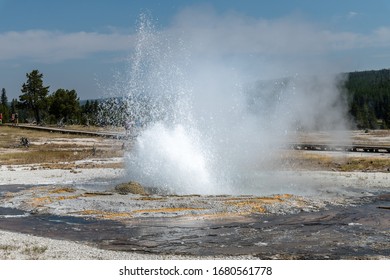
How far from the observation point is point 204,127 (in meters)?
29.5

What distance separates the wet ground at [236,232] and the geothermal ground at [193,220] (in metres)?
0.03

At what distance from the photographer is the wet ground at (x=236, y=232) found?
48.1 ft

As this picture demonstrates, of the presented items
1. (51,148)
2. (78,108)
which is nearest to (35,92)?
(78,108)

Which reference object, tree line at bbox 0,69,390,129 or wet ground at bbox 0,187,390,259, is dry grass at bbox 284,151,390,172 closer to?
wet ground at bbox 0,187,390,259

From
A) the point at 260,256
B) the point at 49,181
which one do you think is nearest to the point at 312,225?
the point at 260,256

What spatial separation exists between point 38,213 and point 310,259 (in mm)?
10735

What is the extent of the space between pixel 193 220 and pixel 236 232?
7.55 feet

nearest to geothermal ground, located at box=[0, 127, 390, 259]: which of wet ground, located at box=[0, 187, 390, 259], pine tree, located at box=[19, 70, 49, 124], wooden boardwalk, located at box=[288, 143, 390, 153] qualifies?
wet ground, located at box=[0, 187, 390, 259]

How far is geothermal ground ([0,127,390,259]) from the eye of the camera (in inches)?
571

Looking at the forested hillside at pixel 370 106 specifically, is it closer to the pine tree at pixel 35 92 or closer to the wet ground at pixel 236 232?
the pine tree at pixel 35 92

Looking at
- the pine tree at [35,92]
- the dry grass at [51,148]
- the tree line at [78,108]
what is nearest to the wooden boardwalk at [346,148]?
the dry grass at [51,148]

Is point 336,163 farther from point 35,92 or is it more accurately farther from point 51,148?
point 35,92

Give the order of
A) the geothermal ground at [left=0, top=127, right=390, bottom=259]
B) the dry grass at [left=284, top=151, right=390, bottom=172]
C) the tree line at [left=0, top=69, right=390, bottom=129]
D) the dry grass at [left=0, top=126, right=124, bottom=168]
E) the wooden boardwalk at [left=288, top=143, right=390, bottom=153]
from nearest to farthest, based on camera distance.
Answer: the geothermal ground at [left=0, top=127, right=390, bottom=259]
the dry grass at [left=284, top=151, right=390, bottom=172]
the dry grass at [left=0, top=126, right=124, bottom=168]
the wooden boardwalk at [left=288, top=143, right=390, bottom=153]
the tree line at [left=0, top=69, right=390, bottom=129]

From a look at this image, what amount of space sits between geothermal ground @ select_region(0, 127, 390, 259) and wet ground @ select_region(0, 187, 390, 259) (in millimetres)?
29
